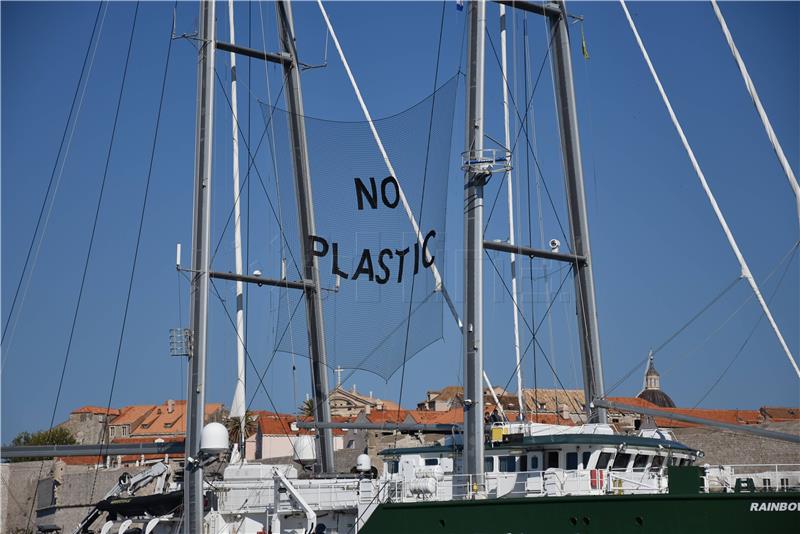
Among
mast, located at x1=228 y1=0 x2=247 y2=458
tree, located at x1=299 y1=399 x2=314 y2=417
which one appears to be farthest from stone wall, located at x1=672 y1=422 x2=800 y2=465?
mast, located at x1=228 y1=0 x2=247 y2=458

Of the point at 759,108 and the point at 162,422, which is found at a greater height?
the point at 162,422

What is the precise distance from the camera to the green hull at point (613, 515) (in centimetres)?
2216

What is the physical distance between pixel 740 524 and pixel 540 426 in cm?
748

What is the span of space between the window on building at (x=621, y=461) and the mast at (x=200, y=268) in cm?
1054

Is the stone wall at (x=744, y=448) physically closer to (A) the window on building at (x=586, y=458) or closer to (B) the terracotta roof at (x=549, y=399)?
(B) the terracotta roof at (x=549, y=399)

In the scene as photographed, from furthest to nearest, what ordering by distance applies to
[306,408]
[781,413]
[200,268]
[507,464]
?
[781,413]
[306,408]
[200,268]
[507,464]

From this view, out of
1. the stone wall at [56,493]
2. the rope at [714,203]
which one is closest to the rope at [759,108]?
the rope at [714,203]

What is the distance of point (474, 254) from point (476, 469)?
5391 millimetres

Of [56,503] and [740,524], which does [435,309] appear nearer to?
Answer: [740,524]

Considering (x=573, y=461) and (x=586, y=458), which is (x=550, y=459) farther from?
(x=586, y=458)

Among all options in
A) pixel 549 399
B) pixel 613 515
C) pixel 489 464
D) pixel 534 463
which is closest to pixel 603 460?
pixel 534 463

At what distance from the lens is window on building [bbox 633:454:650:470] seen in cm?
2761

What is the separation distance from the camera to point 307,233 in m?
34.6

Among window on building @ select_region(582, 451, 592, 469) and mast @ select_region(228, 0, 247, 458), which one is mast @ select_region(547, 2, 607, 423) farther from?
mast @ select_region(228, 0, 247, 458)
